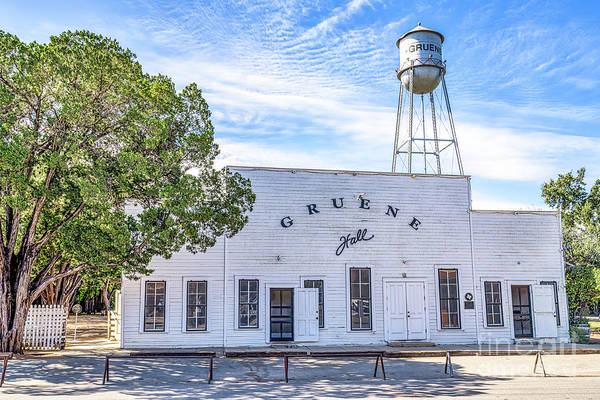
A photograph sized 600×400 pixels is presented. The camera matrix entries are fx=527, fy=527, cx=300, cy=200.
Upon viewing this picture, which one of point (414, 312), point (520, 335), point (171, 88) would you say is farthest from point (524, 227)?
point (171, 88)

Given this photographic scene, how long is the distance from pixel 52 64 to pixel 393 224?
11.4 m

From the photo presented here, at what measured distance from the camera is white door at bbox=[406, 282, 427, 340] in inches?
683

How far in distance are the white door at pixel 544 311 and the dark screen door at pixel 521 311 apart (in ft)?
1.34

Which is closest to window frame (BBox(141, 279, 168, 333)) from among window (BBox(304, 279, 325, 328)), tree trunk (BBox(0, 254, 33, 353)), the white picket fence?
the white picket fence

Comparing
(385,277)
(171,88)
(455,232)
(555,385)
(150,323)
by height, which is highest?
(171,88)

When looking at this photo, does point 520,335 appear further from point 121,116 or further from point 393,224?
point 121,116

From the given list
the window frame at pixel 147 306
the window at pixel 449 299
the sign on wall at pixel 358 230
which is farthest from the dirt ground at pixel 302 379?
the sign on wall at pixel 358 230

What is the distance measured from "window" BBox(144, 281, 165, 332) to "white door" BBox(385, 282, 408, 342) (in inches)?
285

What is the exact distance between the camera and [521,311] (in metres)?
18.7

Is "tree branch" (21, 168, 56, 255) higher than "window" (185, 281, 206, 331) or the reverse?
higher

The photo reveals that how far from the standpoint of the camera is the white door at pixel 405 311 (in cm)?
1730

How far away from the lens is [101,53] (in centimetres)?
1359

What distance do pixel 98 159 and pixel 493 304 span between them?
44.5 ft

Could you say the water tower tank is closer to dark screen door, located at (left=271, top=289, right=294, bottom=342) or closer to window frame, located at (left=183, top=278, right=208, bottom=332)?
dark screen door, located at (left=271, top=289, right=294, bottom=342)
